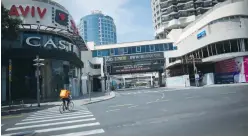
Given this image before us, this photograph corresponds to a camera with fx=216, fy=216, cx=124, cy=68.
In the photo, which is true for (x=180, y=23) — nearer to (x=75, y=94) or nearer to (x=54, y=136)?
(x=75, y=94)

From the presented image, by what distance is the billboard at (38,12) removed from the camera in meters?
28.1

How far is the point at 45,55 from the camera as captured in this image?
90.6 feet

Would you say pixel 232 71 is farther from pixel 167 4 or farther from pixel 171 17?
pixel 167 4

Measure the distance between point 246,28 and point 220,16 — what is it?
208 inches

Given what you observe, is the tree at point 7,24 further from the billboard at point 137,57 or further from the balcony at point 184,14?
the balcony at point 184,14

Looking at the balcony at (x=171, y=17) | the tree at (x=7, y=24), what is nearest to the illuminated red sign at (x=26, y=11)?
the tree at (x=7, y=24)

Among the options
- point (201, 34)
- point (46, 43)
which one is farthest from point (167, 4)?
point (46, 43)

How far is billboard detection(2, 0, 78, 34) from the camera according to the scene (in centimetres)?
2806

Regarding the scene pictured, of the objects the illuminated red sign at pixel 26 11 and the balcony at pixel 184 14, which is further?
the balcony at pixel 184 14

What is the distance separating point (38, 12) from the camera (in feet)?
95.8

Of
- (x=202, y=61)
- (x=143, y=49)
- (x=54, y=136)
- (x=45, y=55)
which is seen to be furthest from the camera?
(x=143, y=49)

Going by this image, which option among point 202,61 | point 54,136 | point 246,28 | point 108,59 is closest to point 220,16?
point 246,28

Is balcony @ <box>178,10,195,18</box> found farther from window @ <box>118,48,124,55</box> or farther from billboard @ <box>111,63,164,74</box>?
billboard @ <box>111,63,164,74</box>

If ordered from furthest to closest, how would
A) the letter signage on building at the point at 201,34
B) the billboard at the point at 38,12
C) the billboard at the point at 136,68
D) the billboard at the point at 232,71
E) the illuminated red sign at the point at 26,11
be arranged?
the billboard at the point at 136,68 < the letter signage on building at the point at 201,34 < the billboard at the point at 232,71 < the billboard at the point at 38,12 < the illuminated red sign at the point at 26,11
